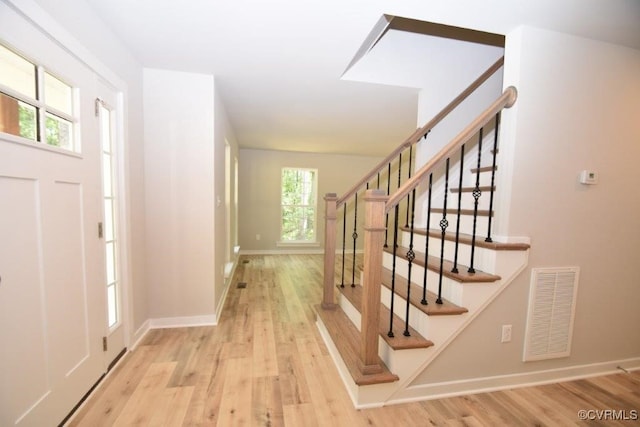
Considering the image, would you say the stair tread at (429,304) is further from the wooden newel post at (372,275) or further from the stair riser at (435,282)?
the wooden newel post at (372,275)

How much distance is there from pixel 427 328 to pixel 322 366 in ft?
2.78

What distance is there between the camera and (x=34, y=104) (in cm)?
122

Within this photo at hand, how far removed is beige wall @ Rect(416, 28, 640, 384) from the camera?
1.69 meters

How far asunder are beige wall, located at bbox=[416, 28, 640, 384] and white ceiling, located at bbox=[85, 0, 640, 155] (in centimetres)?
21

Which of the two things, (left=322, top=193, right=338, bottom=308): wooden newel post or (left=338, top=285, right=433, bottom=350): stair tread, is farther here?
(left=322, top=193, right=338, bottom=308): wooden newel post

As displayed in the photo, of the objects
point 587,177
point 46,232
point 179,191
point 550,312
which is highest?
point 587,177

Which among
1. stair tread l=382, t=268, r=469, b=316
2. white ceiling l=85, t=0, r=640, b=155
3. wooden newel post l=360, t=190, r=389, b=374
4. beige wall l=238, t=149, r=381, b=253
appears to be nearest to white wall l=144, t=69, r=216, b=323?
white ceiling l=85, t=0, r=640, b=155

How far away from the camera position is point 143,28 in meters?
1.76

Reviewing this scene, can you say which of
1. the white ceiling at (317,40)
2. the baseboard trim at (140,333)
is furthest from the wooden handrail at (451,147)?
the baseboard trim at (140,333)

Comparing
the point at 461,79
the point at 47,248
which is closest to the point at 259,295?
the point at 47,248

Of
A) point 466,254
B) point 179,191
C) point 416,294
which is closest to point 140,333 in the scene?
point 179,191

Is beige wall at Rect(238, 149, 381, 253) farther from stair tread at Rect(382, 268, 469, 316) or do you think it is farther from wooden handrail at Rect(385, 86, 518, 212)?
wooden handrail at Rect(385, 86, 518, 212)

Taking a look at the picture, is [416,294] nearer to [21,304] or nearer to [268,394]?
[268,394]

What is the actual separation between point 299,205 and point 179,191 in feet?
12.9
